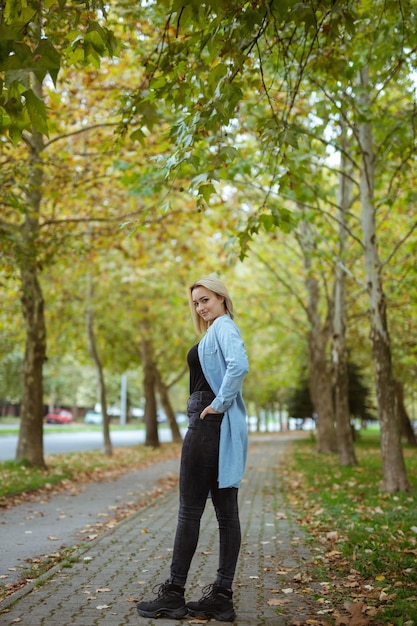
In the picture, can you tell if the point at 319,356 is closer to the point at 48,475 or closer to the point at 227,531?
the point at 48,475

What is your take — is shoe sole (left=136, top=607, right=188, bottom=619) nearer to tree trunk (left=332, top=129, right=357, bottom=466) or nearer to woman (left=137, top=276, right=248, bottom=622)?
woman (left=137, top=276, right=248, bottom=622)

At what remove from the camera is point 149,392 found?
2786cm

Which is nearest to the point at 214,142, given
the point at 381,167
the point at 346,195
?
the point at 381,167

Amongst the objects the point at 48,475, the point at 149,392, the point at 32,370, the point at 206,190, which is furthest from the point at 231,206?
the point at 206,190

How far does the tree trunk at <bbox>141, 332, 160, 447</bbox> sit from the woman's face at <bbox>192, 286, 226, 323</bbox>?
22782mm

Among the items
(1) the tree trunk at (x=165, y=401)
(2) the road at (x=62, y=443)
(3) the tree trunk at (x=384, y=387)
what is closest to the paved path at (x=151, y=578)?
(3) the tree trunk at (x=384, y=387)

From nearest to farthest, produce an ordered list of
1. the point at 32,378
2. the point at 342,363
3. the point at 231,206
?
the point at 32,378 → the point at 342,363 → the point at 231,206

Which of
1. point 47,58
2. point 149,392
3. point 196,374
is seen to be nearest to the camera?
point 47,58

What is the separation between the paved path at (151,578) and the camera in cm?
421

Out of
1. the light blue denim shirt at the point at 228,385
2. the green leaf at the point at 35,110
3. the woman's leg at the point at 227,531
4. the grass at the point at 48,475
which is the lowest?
the grass at the point at 48,475

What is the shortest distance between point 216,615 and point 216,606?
55 millimetres

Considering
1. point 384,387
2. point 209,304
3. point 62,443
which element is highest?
point 209,304

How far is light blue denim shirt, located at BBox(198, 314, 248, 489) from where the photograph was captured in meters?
4.19

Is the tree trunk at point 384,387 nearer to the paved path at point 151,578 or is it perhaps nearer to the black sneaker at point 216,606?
the paved path at point 151,578
